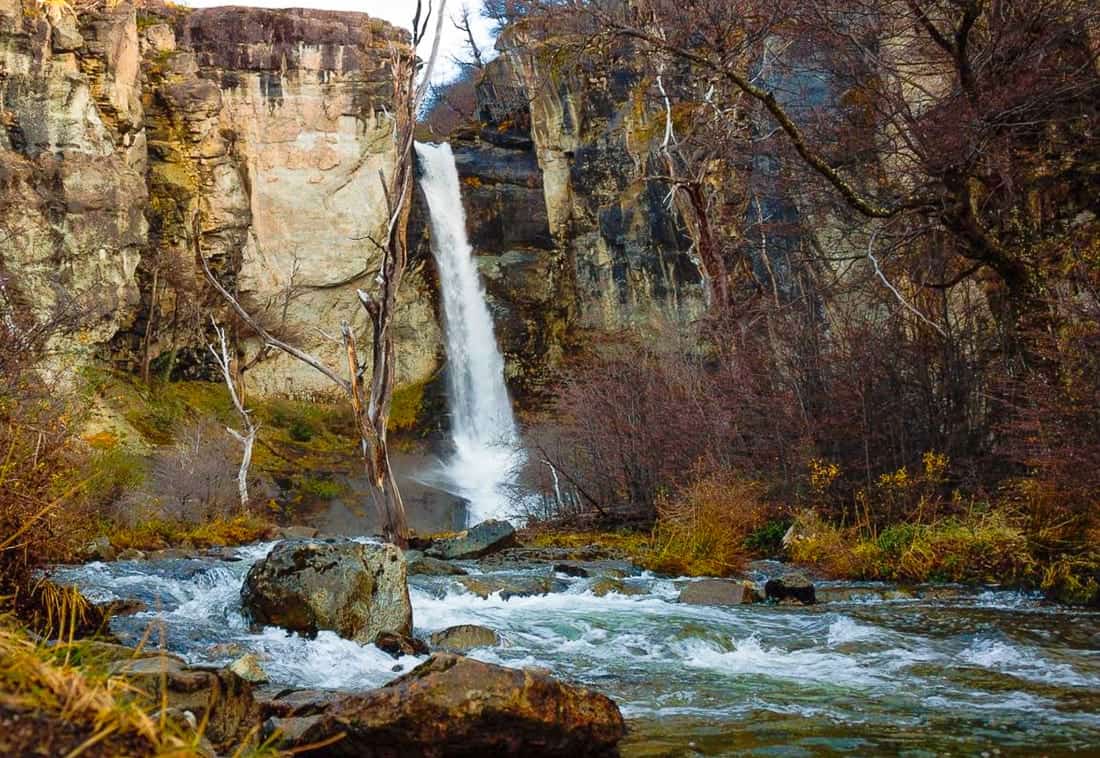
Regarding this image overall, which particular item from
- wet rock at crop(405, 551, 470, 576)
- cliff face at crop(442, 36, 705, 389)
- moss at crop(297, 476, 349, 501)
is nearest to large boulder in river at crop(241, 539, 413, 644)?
wet rock at crop(405, 551, 470, 576)

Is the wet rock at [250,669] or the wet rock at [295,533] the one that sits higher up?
the wet rock at [250,669]

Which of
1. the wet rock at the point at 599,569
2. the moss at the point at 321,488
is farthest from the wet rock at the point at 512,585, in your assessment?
the moss at the point at 321,488

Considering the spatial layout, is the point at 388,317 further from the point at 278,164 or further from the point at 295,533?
the point at 278,164

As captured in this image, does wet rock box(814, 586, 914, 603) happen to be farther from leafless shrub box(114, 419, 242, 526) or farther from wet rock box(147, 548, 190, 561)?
leafless shrub box(114, 419, 242, 526)

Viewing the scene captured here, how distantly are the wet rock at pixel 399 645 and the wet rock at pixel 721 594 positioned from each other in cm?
350

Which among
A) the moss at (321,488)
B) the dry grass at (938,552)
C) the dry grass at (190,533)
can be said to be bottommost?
the moss at (321,488)

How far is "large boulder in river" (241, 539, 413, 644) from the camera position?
25.3 ft

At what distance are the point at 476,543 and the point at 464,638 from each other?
25.9 ft

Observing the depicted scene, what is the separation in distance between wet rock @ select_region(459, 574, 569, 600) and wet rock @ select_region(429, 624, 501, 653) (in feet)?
8.09

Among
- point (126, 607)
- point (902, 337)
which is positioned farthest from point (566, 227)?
point (126, 607)

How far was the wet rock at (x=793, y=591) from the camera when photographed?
382 inches

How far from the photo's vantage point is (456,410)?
33.9 metres

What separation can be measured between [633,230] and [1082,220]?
22730 mm

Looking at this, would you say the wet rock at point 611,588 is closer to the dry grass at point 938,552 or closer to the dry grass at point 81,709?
the dry grass at point 938,552
